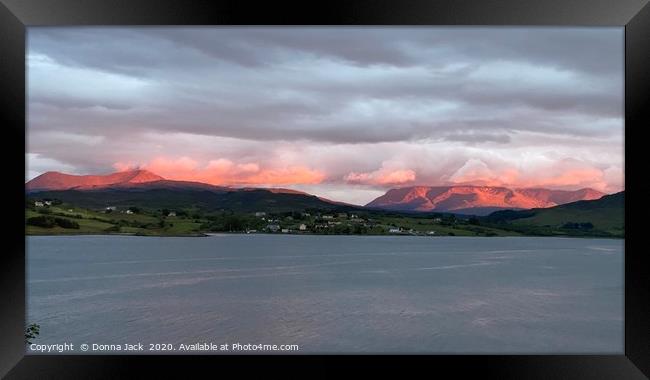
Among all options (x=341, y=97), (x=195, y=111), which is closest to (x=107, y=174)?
(x=195, y=111)

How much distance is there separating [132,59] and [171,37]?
4632mm

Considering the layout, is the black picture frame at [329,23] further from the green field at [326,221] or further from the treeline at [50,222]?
the treeline at [50,222]

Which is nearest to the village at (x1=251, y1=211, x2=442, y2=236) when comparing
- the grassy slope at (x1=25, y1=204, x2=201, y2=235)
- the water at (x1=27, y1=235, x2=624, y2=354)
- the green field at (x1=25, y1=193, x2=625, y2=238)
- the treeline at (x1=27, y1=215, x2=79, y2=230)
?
the green field at (x1=25, y1=193, x2=625, y2=238)

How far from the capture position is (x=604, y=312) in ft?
72.7

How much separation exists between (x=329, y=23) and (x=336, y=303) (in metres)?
20.1

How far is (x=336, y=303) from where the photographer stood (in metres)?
22.7

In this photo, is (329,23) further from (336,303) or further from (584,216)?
(584,216)

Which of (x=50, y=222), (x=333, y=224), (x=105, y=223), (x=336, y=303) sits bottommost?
(x=336, y=303)

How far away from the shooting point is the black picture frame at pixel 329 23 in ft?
10.8

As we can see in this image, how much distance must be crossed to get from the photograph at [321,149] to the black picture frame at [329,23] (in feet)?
79.4

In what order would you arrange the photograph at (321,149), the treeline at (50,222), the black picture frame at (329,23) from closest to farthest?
1. the black picture frame at (329,23)
2. the photograph at (321,149)
3. the treeline at (50,222)

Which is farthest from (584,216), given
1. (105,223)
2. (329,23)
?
(329,23)

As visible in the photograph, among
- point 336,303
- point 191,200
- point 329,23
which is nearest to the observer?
point 329,23

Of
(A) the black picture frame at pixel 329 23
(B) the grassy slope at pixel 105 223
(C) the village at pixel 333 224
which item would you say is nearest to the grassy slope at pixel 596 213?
(C) the village at pixel 333 224
